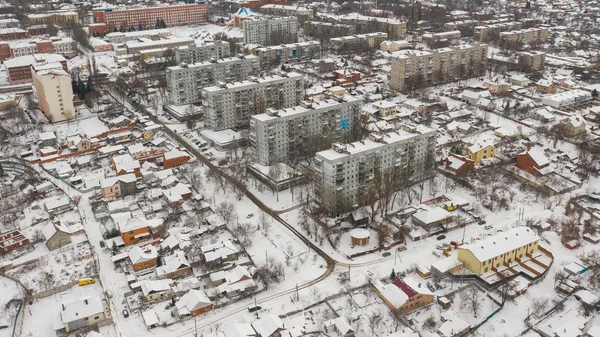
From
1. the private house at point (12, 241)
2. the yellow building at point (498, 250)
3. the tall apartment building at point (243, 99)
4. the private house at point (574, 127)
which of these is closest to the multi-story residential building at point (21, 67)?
the tall apartment building at point (243, 99)

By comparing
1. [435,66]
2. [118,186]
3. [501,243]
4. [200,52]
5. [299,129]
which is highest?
[200,52]

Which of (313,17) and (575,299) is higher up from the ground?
(313,17)

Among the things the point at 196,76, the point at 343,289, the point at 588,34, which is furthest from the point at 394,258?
the point at 588,34

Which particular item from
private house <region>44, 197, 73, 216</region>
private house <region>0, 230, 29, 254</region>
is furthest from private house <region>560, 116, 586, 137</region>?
private house <region>0, 230, 29, 254</region>

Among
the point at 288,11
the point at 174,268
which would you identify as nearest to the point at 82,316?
the point at 174,268

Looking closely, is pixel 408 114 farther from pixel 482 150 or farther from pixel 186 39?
pixel 186 39

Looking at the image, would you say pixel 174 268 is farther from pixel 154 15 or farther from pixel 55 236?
pixel 154 15
